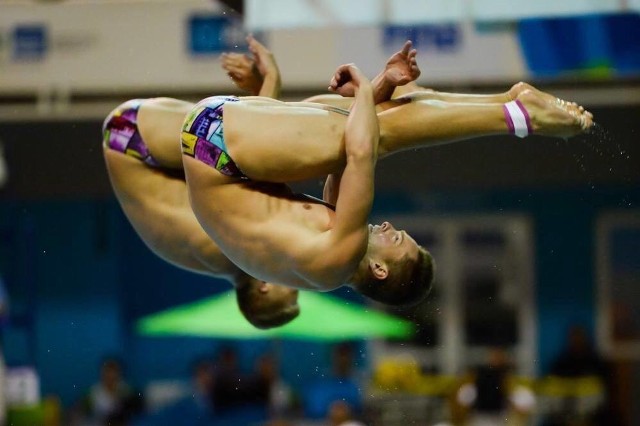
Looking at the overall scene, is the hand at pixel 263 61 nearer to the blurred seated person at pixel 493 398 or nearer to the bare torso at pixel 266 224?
the bare torso at pixel 266 224

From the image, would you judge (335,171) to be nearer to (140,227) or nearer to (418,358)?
(140,227)

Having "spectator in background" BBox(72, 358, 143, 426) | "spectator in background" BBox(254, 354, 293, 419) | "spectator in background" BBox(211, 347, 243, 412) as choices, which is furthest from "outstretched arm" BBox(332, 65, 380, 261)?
"spectator in background" BBox(72, 358, 143, 426)

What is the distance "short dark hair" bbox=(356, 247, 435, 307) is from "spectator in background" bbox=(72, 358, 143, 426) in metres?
→ 5.78

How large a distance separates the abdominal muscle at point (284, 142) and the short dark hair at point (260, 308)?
1019 millimetres

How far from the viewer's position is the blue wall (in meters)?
10.6

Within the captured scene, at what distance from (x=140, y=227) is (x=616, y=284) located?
23.1ft

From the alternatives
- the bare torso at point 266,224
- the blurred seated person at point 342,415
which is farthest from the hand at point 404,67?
the blurred seated person at point 342,415

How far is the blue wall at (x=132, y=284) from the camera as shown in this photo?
10633 millimetres

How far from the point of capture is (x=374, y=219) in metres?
10.1

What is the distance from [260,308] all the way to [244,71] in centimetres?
98

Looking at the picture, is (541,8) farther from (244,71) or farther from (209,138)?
(209,138)

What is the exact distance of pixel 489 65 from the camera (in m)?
7.76

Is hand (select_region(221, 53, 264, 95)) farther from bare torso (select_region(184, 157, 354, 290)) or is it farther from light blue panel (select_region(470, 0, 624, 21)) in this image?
light blue panel (select_region(470, 0, 624, 21))

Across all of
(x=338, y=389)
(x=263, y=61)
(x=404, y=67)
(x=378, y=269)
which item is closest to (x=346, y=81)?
(x=404, y=67)
